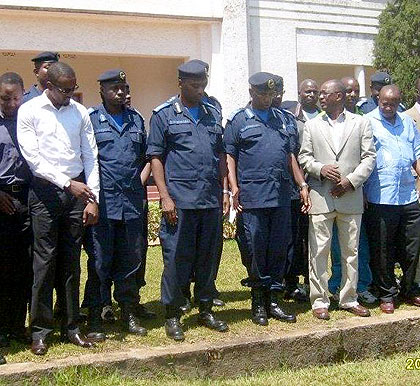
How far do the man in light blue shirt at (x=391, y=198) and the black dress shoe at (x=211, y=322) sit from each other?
151cm

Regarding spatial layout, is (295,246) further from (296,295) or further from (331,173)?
(331,173)

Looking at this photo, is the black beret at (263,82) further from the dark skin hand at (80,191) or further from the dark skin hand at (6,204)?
the dark skin hand at (6,204)

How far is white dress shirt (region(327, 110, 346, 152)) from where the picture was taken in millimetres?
5395

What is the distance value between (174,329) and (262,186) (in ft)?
4.40

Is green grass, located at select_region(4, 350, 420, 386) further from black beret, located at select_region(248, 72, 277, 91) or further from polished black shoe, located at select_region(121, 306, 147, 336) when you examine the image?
black beret, located at select_region(248, 72, 277, 91)

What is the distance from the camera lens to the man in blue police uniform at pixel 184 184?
4898 millimetres

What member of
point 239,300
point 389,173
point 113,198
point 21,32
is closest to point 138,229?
point 113,198

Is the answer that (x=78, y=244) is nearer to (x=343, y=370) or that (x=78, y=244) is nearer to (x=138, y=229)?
(x=138, y=229)

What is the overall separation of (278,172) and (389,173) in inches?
40.4

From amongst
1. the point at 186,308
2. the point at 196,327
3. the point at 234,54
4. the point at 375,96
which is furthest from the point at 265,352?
the point at 234,54

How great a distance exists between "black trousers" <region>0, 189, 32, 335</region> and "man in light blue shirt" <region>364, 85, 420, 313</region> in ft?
9.64

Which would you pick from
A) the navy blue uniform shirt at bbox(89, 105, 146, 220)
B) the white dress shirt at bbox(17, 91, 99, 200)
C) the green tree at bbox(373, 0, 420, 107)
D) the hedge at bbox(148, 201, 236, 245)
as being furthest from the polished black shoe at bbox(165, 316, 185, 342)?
the green tree at bbox(373, 0, 420, 107)

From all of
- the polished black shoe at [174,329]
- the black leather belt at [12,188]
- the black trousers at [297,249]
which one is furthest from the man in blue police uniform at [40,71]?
the black trousers at [297,249]

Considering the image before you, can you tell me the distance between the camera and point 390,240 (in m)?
5.64
